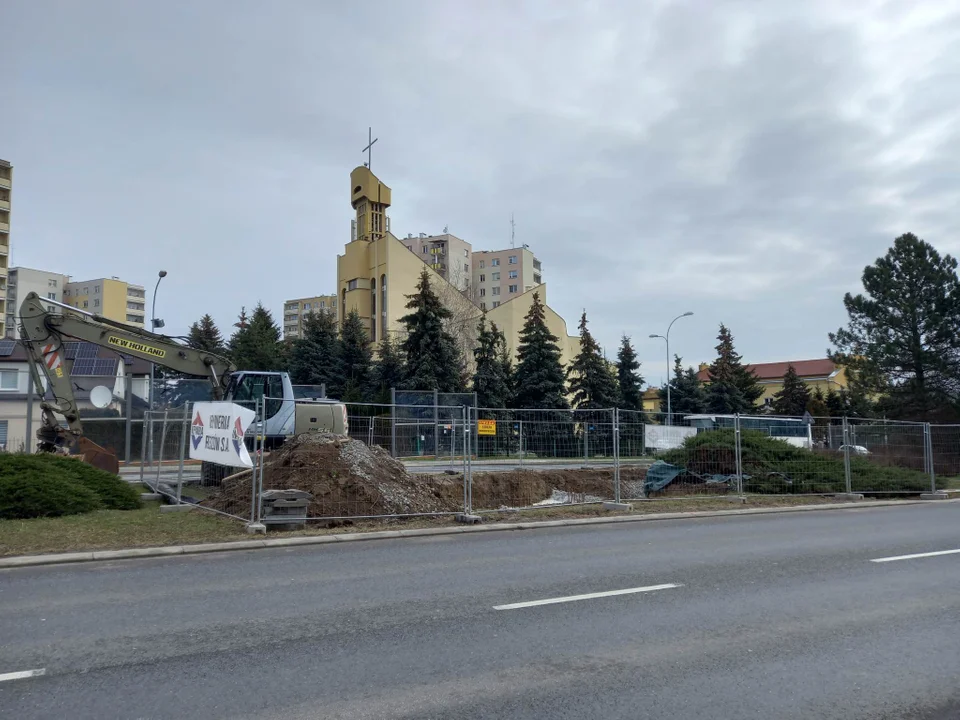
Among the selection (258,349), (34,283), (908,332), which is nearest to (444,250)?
(258,349)

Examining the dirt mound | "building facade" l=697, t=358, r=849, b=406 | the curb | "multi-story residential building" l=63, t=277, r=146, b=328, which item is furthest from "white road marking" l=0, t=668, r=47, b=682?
"multi-story residential building" l=63, t=277, r=146, b=328

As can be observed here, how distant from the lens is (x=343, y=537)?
1159 cm

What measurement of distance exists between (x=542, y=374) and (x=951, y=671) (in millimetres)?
48382

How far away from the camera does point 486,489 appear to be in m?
17.1

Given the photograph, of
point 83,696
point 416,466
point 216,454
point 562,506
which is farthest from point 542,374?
point 83,696

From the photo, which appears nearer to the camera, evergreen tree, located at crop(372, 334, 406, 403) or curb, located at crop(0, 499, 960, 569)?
curb, located at crop(0, 499, 960, 569)

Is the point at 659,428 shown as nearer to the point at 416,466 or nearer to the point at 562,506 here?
the point at 562,506

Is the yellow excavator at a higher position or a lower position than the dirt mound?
higher

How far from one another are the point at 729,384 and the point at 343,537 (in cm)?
5884

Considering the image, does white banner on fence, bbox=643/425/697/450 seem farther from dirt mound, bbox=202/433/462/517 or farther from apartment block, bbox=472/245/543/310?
apartment block, bbox=472/245/543/310

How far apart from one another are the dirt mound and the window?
2907cm

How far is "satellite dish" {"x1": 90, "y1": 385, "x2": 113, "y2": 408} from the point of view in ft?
63.5

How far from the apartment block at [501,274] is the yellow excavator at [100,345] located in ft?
299

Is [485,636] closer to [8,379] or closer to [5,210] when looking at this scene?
[8,379]
